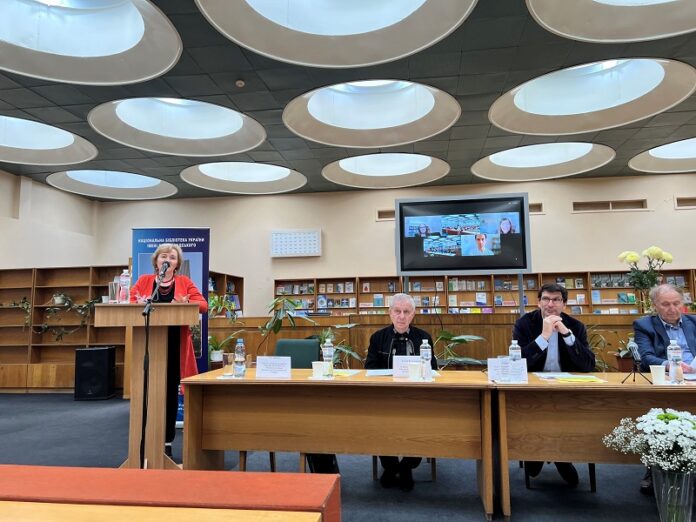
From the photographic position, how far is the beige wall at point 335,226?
27.7ft

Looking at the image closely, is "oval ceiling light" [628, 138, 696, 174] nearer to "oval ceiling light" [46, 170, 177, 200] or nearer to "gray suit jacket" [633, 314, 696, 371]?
"gray suit jacket" [633, 314, 696, 371]

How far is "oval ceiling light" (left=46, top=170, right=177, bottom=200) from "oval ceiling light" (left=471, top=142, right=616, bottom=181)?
636 cm

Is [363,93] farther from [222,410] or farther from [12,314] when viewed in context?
[12,314]

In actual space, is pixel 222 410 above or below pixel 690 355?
below

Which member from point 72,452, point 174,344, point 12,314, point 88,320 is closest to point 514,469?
point 174,344

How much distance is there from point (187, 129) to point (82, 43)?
2220mm

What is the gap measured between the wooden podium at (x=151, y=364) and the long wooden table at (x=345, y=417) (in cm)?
17

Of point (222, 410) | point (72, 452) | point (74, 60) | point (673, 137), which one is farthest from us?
point (673, 137)

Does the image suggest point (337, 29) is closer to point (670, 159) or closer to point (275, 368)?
point (275, 368)

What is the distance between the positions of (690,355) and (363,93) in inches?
212

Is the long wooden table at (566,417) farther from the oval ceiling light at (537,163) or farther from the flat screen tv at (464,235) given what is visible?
the oval ceiling light at (537,163)

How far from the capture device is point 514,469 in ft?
10.4

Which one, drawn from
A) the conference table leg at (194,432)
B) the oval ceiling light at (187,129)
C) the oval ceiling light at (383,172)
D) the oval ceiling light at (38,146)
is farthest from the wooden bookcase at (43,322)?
the conference table leg at (194,432)

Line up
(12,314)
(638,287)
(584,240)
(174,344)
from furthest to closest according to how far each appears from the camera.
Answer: (584,240), (12,314), (638,287), (174,344)
